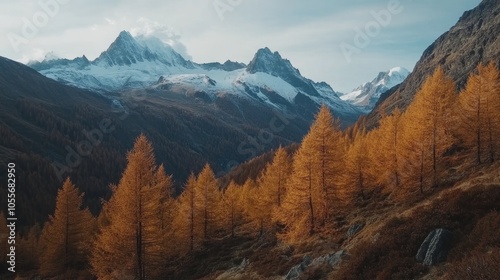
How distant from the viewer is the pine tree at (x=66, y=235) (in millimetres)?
48156

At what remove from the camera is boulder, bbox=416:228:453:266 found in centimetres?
1830

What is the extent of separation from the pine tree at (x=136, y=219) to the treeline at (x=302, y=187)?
Result: 0.26 feet

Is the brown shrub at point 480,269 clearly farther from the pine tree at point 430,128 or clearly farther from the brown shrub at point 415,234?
the pine tree at point 430,128

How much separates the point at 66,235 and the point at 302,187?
32.2 m

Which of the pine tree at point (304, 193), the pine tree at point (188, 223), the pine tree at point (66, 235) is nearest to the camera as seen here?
the pine tree at point (304, 193)

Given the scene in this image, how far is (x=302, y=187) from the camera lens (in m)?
35.1

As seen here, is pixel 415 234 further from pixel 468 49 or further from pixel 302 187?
pixel 468 49

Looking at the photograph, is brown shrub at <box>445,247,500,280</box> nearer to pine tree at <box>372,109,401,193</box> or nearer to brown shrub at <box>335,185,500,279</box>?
brown shrub at <box>335,185,500,279</box>

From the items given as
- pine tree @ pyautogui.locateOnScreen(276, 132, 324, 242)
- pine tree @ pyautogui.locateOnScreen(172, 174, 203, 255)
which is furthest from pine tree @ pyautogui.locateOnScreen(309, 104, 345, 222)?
pine tree @ pyautogui.locateOnScreen(172, 174, 203, 255)

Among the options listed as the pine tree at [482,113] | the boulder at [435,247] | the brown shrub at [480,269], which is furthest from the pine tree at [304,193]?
the brown shrub at [480,269]

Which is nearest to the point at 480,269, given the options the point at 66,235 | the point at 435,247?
the point at 435,247

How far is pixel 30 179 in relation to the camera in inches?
6654

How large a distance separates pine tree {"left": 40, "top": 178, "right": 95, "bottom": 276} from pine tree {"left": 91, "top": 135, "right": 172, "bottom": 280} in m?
17.8

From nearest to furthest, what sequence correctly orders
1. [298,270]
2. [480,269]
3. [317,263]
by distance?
[480,269], [298,270], [317,263]
